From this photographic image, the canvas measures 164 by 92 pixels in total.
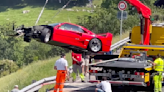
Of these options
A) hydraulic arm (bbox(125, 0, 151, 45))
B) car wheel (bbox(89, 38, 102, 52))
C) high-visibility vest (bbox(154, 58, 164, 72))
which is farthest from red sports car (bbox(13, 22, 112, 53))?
high-visibility vest (bbox(154, 58, 164, 72))

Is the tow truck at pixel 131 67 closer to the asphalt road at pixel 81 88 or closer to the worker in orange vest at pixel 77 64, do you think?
the asphalt road at pixel 81 88

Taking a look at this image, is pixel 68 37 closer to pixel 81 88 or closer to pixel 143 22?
pixel 81 88

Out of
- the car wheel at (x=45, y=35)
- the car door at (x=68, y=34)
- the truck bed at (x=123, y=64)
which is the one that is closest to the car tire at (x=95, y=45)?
the car door at (x=68, y=34)

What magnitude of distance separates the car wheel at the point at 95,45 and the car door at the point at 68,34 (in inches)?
28.4

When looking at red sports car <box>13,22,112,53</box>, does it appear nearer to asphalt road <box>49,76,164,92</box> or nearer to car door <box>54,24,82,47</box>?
car door <box>54,24,82,47</box>

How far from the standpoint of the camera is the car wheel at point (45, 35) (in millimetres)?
14425

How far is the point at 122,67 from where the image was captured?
1258cm

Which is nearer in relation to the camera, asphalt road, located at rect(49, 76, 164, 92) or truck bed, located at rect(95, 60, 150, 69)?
truck bed, located at rect(95, 60, 150, 69)

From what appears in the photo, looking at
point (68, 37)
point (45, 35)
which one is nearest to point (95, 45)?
point (68, 37)

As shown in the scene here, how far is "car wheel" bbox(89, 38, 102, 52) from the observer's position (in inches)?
682

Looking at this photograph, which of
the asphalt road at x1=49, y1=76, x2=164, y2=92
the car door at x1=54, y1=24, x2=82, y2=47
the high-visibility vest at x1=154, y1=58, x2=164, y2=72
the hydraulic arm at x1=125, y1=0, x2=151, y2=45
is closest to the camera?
the high-visibility vest at x1=154, y1=58, x2=164, y2=72

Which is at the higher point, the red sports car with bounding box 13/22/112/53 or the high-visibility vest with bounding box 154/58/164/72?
the red sports car with bounding box 13/22/112/53

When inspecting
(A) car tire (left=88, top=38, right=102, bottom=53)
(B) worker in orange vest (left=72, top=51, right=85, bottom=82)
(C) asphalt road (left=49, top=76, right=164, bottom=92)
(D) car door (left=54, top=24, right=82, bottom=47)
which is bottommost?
(C) asphalt road (left=49, top=76, right=164, bottom=92)

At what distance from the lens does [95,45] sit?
17578mm
